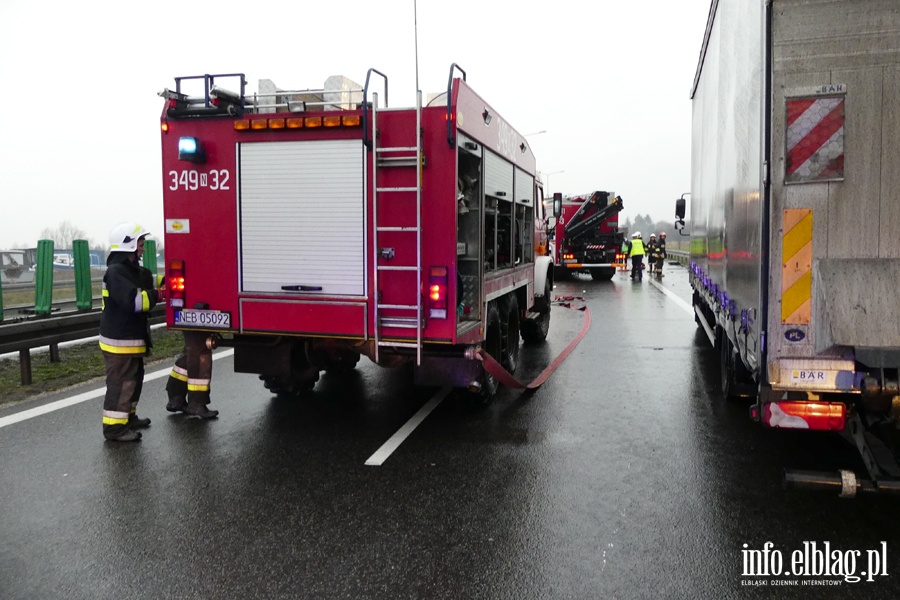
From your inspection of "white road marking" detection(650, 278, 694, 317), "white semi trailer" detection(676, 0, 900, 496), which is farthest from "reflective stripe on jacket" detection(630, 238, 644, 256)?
"white semi trailer" detection(676, 0, 900, 496)

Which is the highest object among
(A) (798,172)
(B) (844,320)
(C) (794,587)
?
(A) (798,172)

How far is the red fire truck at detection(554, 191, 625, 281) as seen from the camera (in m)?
26.5

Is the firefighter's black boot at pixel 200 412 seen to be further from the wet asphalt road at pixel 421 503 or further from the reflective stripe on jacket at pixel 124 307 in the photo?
the reflective stripe on jacket at pixel 124 307

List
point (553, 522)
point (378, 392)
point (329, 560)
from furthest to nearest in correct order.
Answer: point (378, 392) < point (553, 522) < point (329, 560)

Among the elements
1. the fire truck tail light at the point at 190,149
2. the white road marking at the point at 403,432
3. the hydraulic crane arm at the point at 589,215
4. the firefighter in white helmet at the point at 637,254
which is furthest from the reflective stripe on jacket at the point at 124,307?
the hydraulic crane arm at the point at 589,215

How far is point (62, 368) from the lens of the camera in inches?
340

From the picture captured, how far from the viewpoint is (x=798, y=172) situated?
3811mm

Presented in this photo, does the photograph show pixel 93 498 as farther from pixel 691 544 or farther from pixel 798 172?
pixel 798 172

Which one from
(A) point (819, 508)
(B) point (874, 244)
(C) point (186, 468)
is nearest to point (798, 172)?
(B) point (874, 244)

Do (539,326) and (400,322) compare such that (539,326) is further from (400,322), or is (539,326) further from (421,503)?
(421,503)

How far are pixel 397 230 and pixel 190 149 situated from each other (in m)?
1.96

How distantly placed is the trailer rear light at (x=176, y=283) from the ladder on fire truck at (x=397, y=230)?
1868 millimetres

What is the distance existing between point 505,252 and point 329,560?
4.70 m

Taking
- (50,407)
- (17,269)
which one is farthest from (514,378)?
(17,269)
